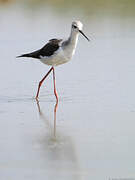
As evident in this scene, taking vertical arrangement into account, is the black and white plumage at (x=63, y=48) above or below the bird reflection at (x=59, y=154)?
above

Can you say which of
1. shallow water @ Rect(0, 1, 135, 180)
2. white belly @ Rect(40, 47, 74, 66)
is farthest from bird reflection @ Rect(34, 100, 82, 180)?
white belly @ Rect(40, 47, 74, 66)

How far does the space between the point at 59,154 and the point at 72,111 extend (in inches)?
60.8

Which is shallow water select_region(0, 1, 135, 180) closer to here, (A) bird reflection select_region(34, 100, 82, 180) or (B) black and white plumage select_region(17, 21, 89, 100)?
(A) bird reflection select_region(34, 100, 82, 180)

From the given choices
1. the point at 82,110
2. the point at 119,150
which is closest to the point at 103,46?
the point at 82,110

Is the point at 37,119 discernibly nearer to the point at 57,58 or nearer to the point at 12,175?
the point at 57,58

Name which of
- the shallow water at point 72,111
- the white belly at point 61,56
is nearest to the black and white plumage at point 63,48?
the white belly at point 61,56

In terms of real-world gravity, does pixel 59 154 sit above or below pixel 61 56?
below

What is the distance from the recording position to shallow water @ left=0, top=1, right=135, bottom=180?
4.61m

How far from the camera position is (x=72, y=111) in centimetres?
643

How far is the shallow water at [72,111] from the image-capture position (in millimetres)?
4609

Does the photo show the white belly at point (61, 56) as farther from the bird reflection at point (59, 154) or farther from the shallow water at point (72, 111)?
the bird reflection at point (59, 154)

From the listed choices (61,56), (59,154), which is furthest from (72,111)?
(59,154)

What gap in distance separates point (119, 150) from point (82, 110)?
1.60 metres

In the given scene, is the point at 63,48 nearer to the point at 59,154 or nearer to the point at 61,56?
the point at 61,56
